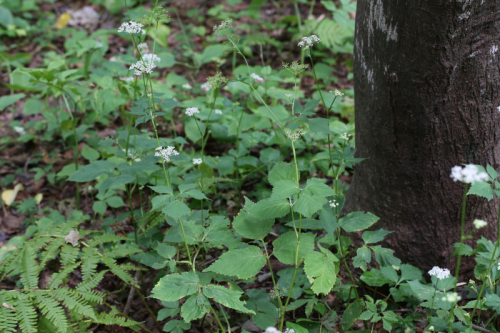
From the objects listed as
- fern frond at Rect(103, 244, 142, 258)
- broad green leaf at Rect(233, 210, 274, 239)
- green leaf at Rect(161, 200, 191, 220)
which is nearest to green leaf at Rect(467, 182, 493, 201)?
broad green leaf at Rect(233, 210, 274, 239)

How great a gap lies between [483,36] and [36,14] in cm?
654

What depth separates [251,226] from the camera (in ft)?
5.65

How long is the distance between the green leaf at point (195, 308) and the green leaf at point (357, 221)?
697mm

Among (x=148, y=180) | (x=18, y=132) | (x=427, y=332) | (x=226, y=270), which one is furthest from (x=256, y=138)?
(x=18, y=132)

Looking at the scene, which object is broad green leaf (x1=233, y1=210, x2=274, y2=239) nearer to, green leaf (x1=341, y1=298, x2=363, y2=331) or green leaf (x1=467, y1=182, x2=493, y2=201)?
green leaf (x1=341, y1=298, x2=363, y2=331)

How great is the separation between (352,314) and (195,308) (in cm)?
75

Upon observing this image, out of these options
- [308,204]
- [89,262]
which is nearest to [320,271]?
[308,204]

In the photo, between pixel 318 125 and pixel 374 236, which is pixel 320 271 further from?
pixel 318 125

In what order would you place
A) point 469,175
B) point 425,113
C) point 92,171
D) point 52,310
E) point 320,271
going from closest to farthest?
point 469,175
point 320,271
point 52,310
point 425,113
point 92,171

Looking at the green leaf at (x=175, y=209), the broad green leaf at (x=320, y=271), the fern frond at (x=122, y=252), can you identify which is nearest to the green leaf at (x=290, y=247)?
the broad green leaf at (x=320, y=271)

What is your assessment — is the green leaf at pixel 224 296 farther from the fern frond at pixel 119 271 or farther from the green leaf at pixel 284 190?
the fern frond at pixel 119 271

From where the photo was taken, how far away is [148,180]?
2369 millimetres

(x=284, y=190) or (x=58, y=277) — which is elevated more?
(x=284, y=190)

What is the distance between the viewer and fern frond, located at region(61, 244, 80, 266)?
188cm
